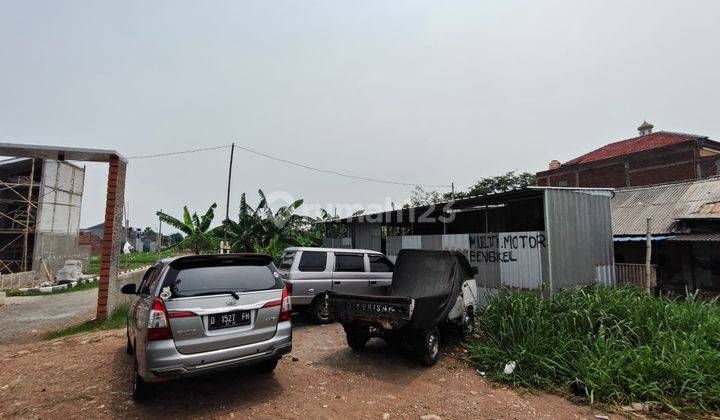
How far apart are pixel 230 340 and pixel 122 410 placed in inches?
57.4

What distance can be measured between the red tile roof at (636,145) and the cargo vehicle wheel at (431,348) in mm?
29958

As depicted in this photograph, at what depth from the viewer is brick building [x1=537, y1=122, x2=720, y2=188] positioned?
24.8 metres

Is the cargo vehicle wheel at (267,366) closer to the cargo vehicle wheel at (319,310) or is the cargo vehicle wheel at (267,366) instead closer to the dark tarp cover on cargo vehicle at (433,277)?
the dark tarp cover on cargo vehicle at (433,277)

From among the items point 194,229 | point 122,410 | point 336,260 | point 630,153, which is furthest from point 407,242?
point 630,153

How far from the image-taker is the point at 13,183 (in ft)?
67.8

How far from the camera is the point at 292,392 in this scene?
14.8 feet

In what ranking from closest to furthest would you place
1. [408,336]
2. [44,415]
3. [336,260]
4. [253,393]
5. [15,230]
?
[44,415]
[253,393]
[408,336]
[336,260]
[15,230]

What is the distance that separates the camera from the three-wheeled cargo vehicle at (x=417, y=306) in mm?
5254

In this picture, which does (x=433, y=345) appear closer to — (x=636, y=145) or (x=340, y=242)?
(x=340, y=242)

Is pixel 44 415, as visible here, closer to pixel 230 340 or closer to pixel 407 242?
pixel 230 340

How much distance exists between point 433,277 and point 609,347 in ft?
9.33

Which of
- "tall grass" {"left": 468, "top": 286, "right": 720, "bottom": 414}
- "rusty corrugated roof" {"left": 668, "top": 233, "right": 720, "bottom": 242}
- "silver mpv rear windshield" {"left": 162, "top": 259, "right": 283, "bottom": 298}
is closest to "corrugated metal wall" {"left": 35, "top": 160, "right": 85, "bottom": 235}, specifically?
"silver mpv rear windshield" {"left": 162, "top": 259, "right": 283, "bottom": 298}

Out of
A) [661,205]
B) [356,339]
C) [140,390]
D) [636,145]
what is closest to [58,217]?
[140,390]

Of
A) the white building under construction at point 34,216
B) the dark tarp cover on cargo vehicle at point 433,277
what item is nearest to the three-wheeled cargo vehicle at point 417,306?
the dark tarp cover on cargo vehicle at point 433,277
